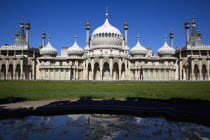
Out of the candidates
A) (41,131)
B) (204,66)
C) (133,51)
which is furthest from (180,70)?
(41,131)

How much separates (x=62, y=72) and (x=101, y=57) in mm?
13190

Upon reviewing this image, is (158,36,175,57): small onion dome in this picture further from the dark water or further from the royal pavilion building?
the dark water

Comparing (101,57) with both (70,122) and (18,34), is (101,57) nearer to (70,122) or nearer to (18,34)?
(18,34)

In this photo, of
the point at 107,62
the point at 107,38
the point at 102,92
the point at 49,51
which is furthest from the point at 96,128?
the point at 49,51

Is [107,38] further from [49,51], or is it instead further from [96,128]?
[96,128]

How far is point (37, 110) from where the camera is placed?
10.5 meters

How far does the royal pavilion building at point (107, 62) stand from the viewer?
186 feet

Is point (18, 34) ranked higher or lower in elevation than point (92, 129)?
higher

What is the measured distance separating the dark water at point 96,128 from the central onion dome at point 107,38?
52.5m

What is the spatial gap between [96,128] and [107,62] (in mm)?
48253

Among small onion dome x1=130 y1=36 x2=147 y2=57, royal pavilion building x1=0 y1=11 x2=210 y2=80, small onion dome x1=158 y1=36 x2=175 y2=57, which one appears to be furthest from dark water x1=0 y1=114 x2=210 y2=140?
small onion dome x1=158 y1=36 x2=175 y2=57

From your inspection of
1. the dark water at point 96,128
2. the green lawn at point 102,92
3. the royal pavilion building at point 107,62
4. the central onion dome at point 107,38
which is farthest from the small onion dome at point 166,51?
the dark water at point 96,128

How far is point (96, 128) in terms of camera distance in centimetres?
791

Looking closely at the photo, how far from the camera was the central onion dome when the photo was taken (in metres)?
61.8
